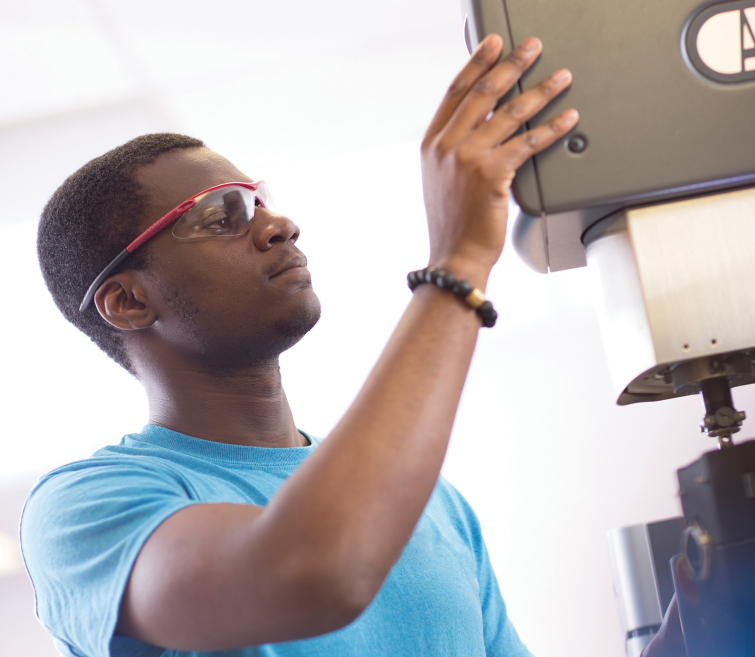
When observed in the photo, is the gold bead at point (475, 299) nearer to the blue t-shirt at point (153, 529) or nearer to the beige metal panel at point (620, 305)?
the beige metal panel at point (620, 305)

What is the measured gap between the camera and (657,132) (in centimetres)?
51

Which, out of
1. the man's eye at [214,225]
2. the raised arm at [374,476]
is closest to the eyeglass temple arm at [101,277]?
the man's eye at [214,225]

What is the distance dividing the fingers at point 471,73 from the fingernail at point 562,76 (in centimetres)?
5

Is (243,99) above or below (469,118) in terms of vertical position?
above

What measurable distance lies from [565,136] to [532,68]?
0.19 feet

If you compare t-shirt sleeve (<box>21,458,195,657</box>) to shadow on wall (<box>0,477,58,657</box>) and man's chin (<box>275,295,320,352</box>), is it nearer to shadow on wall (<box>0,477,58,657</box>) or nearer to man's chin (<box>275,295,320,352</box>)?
man's chin (<box>275,295,320,352</box>)

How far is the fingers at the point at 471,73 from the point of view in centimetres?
53

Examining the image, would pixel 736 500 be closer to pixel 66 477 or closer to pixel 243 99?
pixel 66 477

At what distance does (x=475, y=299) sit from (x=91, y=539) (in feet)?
1.29

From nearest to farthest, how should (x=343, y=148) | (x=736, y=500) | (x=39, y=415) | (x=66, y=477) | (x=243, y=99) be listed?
(x=736, y=500)
(x=66, y=477)
(x=243, y=99)
(x=343, y=148)
(x=39, y=415)

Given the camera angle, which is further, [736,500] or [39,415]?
[39,415]

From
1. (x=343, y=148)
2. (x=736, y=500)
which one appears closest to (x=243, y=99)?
(x=343, y=148)

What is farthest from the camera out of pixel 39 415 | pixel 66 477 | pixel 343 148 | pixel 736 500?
pixel 39 415

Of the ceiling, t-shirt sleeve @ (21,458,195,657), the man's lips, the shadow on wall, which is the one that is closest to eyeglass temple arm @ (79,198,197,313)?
the man's lips
